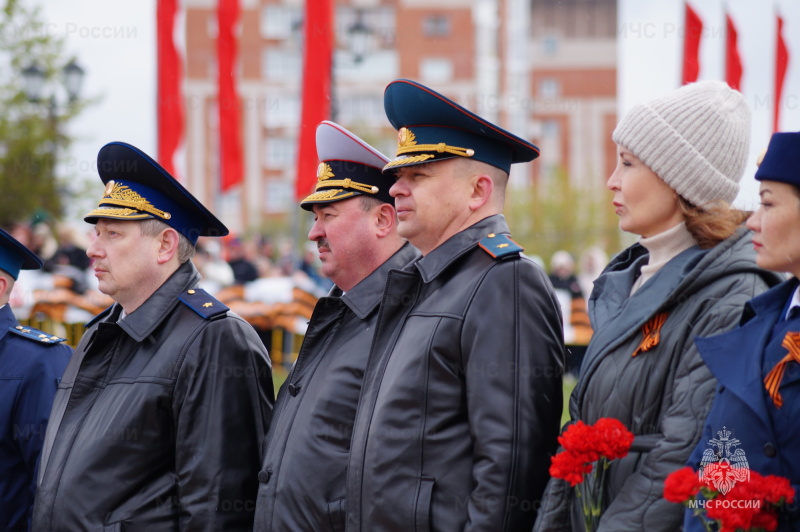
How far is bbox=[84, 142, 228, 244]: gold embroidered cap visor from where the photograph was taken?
4.79m

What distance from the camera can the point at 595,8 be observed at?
79375 millimetres

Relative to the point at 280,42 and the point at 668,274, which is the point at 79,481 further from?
the point at 280,42

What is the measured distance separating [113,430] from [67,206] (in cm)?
1809

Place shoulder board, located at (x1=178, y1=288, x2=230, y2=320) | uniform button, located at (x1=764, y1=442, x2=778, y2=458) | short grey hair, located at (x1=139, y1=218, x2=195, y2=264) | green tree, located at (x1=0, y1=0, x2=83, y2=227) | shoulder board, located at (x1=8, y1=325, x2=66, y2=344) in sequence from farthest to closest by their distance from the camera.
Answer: green tree, located at (x1=0, y1=0, x2=83, y2=227) → shoulder board, located at (x1=8, y1=325, x2=66, y2=344) → short grey hair, located at (x1=139, y1=218, x2=195, y2=264) → shoulder board, located at (x1=178, y1=288, x2=230, y2=320) → uniform button, located at (x1=764, y1=442, x2=778, y2=458)

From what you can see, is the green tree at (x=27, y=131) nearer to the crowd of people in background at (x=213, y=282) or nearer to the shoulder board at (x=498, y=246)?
the crowd of people in background at (x=213, y=282)

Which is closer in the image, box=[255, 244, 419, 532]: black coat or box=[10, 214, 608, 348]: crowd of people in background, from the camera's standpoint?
box=[255, 244, 419, 532]: black coat

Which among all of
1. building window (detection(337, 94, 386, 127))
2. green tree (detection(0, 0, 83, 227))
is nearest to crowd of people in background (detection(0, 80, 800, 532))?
green tree (detection(0, 0, 83, 227))

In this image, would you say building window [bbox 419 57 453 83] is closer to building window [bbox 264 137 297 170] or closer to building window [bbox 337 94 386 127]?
building window [bbox 337 94 386 127]

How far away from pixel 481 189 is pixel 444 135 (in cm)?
25

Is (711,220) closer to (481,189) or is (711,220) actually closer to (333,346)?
(481,189)

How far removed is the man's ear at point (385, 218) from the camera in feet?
15.4

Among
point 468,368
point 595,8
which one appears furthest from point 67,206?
point 595,8

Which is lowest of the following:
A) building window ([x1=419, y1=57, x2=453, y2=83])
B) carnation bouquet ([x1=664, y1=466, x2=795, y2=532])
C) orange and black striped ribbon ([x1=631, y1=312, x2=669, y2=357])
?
carnation bouquet ([x1=664, y1=466, x2=795, y2=532])

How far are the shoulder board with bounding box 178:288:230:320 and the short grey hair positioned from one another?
7.3 inches
